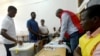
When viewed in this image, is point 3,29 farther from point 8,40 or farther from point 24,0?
point 24,0

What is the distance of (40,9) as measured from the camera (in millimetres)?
9031

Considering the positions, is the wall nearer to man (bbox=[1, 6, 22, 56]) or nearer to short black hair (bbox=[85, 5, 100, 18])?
man (bbox=[1, 6, 22, 56])

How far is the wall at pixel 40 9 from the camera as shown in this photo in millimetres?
8836

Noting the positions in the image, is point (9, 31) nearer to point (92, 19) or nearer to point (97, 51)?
point (92, 19)

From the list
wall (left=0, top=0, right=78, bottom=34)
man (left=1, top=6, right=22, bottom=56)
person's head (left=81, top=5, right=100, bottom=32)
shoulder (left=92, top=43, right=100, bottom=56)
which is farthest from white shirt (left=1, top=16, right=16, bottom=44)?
wall (left=0, top=0, right=78, bottom=34)

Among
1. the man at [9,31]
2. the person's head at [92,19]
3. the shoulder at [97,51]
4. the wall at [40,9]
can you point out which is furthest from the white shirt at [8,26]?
the wall at [40,9]

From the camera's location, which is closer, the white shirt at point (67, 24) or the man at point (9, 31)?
the man at point (9, 31)

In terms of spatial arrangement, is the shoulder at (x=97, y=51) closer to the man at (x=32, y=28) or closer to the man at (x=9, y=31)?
the man at (x=9, y=31)

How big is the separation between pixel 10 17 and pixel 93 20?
82.5 inches

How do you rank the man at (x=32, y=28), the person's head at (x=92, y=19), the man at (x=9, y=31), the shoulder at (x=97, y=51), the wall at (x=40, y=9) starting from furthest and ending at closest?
the wall at (x=40, y=9) → the man at (x=32, y=28) → the man at (x=9, y=31) → the person's head at (x=92, y=19) → the shoulder at (x=97, y=51)

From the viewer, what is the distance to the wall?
8836 mm

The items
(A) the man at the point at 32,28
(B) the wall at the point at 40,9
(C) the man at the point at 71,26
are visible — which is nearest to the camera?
(C) the man at the point at 71,26

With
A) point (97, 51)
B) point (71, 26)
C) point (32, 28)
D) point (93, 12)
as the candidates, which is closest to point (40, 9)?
point (32, 28)

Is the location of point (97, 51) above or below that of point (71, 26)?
above
